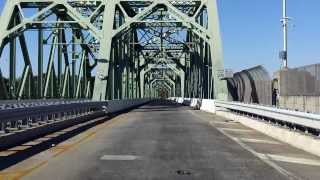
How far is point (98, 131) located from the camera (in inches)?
942

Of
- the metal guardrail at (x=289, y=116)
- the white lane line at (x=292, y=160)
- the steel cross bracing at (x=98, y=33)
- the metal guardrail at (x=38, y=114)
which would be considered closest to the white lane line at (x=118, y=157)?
the white lane line at (x=292, y=160)

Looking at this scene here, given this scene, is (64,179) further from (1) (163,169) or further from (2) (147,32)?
(2) (147,32)

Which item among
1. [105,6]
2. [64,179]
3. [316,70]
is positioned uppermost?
[105,6]

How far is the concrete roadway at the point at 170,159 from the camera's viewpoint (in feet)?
39.9

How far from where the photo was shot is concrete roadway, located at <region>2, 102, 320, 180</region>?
39.9 ft

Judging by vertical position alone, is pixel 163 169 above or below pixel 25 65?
below

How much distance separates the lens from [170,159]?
14.6 m

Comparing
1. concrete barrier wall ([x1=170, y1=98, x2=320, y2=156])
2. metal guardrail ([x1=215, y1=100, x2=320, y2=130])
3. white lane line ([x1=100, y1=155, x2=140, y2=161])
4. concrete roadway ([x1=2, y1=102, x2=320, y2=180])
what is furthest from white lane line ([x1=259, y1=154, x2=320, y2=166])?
white lane line ([x1=100, y1=155, x2=140, y2=161])

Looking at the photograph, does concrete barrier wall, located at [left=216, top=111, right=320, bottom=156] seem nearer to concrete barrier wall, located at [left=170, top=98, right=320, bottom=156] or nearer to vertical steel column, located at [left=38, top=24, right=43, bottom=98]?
concrete barrier wall, located at [left=170, top=98, right=320, bottom=156]

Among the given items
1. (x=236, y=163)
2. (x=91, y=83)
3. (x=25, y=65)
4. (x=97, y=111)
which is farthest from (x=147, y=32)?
(x=236, y=163)

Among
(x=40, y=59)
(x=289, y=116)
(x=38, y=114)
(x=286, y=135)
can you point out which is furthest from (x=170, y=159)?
(x=40, y=59)

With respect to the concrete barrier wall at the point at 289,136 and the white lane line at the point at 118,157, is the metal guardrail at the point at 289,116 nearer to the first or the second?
the concrete barrier wall at the point at 289,136

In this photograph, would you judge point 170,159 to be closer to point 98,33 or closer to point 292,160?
point 292,160

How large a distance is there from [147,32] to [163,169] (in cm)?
7258
